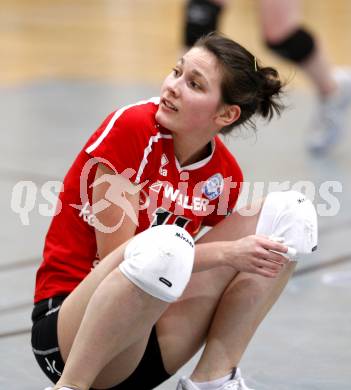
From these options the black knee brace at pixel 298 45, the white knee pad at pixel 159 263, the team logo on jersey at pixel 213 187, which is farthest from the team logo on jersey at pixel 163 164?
the black knee brace at pixel 298 45

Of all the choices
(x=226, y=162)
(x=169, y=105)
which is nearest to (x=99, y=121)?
(x=226, y=162)

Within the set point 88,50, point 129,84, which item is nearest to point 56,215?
point 129,84

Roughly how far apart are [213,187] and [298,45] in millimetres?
2335

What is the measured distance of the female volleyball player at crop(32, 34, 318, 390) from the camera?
76.6 inches

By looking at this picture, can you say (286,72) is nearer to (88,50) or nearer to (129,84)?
(129,84)

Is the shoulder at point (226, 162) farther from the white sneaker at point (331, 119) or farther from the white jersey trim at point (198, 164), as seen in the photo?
the white sneaker at point (331, 119)

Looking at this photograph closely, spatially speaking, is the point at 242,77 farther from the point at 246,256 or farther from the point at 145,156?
the point at 246,256

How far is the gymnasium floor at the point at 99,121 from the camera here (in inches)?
96.3

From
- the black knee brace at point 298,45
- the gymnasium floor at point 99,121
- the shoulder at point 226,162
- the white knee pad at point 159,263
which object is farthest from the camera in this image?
the black knee brace at point 298,45

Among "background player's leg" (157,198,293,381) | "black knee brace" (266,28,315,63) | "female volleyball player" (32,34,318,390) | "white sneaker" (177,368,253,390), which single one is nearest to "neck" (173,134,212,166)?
"female volleyball player" (32,34,318,390)

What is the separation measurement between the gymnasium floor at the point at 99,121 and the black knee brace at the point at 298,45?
0.32 m

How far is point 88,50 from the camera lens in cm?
675

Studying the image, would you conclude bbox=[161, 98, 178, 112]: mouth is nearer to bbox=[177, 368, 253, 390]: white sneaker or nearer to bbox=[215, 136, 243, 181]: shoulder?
bbox=[215, 136, 243, 181]: shoulder

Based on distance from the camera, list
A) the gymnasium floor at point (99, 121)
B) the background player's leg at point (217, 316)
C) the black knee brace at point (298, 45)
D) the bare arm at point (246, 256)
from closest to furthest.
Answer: the bare arm at point (246, 256), the background player's leg at point (217, 316), the gymnasium floor at point (99, 121), the black knee brace at point (298, 45)
